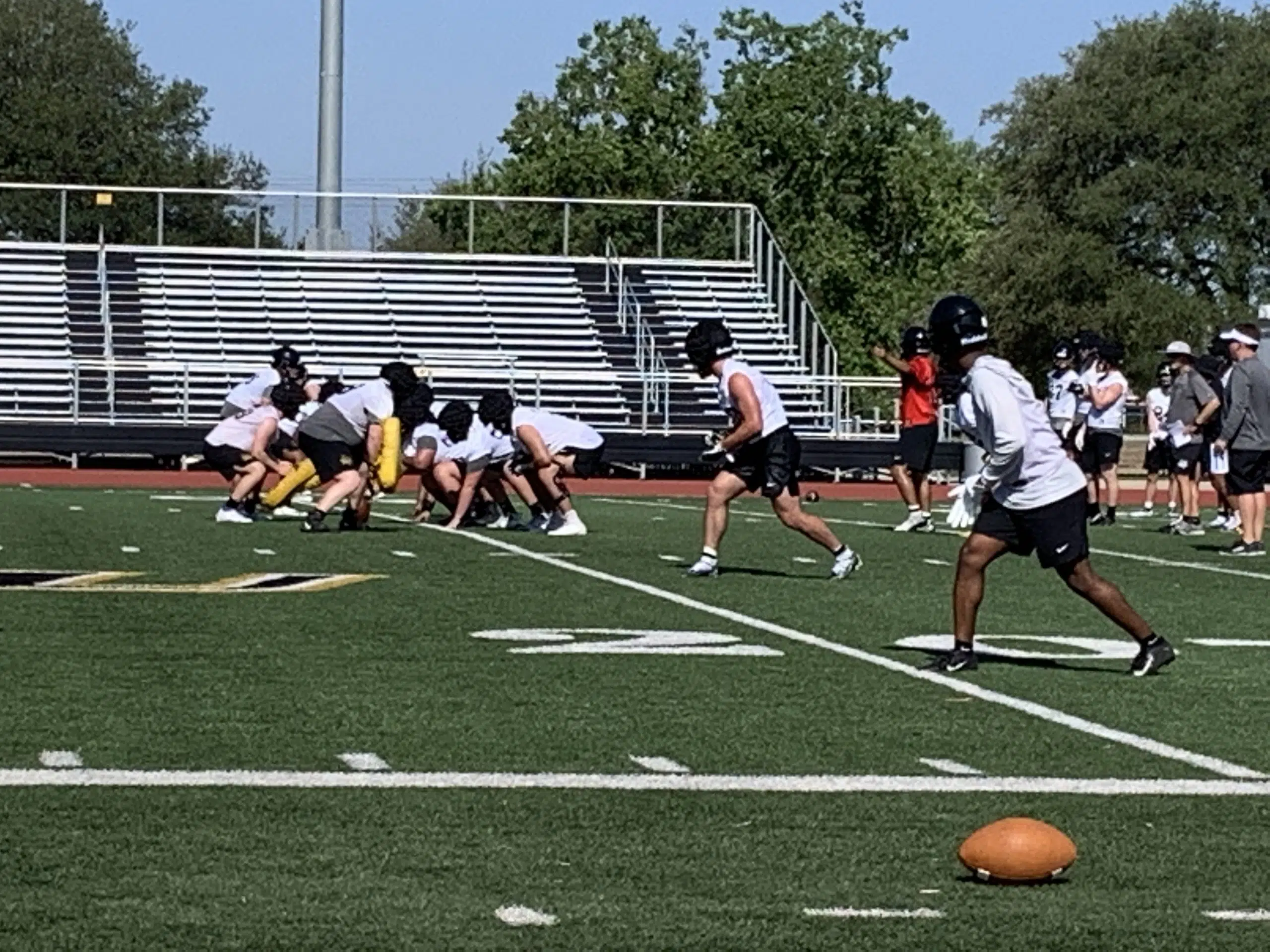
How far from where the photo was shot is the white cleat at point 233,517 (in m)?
24.2

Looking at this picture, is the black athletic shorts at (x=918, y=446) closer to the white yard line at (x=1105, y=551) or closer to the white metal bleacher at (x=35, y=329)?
the white yard line at (x=1105, y=551)

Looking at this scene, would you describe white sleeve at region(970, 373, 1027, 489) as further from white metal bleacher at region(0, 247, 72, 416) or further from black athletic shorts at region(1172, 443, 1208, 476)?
white metal bleacher at region(0, 247, 72, 416)

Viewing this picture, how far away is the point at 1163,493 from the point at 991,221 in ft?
161

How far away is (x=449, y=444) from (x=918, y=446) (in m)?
4.03

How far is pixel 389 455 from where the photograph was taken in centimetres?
2245

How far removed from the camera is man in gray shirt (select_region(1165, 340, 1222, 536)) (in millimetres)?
25516

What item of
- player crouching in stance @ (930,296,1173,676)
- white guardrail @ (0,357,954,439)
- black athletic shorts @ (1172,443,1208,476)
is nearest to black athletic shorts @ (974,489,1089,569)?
player crouching in stance @ (930,296,1173,676)

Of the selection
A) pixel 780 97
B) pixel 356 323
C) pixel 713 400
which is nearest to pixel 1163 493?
pixel 713 400

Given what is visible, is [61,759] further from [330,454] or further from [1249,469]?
[330,454]

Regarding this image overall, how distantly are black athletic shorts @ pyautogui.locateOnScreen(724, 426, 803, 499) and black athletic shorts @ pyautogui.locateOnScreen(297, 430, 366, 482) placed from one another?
19.7 feet

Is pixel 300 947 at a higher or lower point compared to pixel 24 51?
lower

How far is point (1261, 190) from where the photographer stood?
238 ft

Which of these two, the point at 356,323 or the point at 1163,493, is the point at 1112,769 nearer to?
the point at 1163,493

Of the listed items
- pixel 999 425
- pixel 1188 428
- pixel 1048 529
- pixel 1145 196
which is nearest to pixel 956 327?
pixel 999 425
